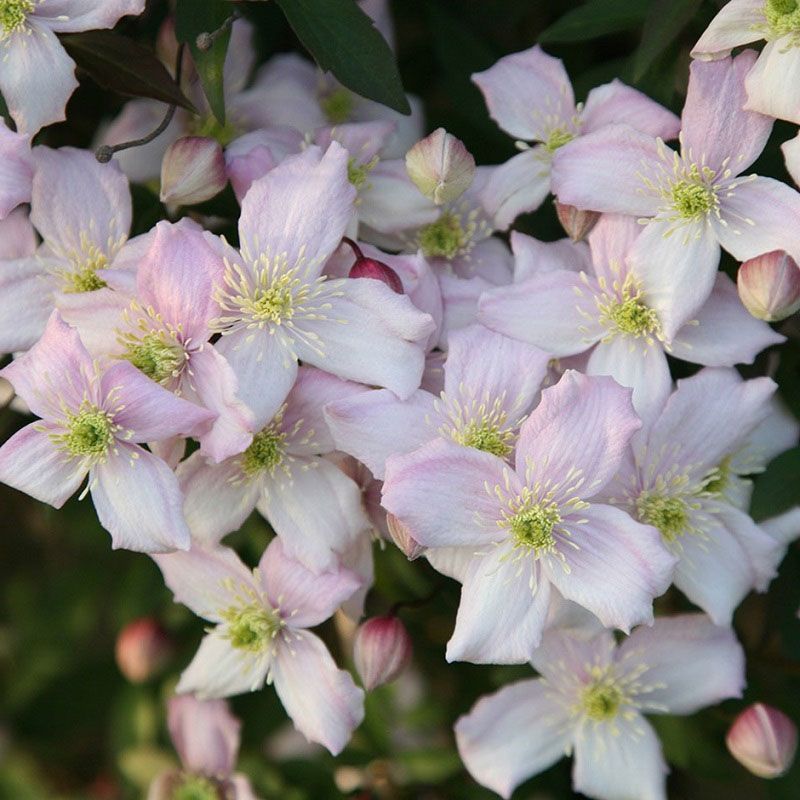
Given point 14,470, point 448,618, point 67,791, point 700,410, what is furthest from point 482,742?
point 67,791

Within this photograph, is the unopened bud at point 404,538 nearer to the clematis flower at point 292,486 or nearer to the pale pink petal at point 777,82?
the clematis flower at point 292,486

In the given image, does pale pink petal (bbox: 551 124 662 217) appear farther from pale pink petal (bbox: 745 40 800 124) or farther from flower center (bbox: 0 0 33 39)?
flower center (bbox: 0 0 33 39)

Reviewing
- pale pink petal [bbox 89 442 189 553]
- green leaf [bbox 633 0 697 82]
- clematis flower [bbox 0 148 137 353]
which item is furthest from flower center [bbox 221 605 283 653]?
green leaf [bbox 633 0 697 82]

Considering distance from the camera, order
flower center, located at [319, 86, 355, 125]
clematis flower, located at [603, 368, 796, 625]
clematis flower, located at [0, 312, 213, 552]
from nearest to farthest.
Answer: clematis flower, located at [0, 312, 213, 552], clematis flower, located at [603, 368, 796, 625], flower center, located at [319, 86, 355, 125]

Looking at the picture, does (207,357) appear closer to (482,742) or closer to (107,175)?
(107,175)

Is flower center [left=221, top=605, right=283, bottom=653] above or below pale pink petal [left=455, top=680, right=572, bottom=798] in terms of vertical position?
above

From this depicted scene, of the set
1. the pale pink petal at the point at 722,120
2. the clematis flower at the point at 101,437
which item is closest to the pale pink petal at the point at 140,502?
the clematis flower at the point at 101,437
